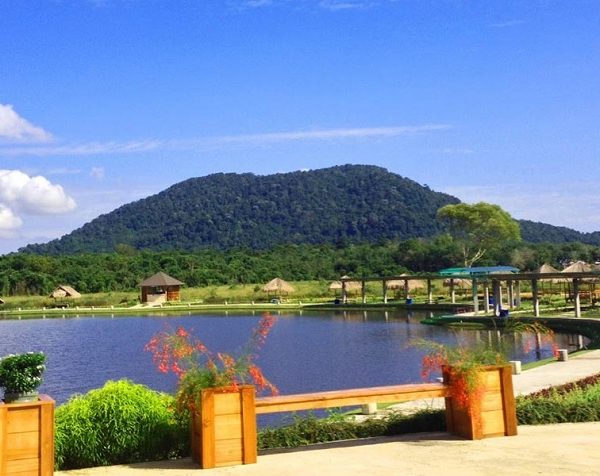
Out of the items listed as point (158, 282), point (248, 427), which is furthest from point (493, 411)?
point (158, 282)

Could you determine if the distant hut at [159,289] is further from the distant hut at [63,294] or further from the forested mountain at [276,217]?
the forested mountain at [276,217]

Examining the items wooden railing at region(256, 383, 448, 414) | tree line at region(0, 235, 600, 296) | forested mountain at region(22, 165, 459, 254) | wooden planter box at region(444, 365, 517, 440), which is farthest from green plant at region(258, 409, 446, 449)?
forested mountain at region(22, 165, 459, 254)

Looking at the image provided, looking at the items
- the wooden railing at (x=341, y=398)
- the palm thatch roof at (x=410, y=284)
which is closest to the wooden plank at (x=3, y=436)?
the wooden railing at (x=341, y=398)

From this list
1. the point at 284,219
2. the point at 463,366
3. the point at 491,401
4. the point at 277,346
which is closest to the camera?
the point at 463,366

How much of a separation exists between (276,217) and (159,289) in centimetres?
11517

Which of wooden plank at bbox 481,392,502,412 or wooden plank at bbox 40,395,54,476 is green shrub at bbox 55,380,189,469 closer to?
wooden plank at bbox 40,395,54,476

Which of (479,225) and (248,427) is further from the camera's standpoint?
(479,225)

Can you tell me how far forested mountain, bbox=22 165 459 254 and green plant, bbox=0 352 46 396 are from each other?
141829 mm

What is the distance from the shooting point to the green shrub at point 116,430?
6582 millimetres

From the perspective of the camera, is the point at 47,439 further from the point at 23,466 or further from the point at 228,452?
the point at 228,452

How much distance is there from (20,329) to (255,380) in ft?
129

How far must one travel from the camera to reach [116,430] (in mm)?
6719

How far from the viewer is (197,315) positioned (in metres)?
50.2

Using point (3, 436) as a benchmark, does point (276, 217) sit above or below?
above
